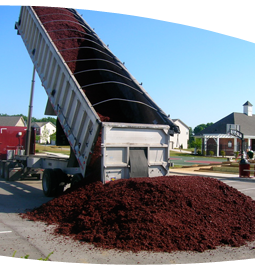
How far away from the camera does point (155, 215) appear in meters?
6.05

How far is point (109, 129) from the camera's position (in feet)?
26.2

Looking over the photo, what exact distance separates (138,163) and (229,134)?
3925cm

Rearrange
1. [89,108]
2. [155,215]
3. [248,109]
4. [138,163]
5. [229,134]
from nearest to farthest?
1. [155,215]
2. [89,108]
3. [138,163]
4. [229,134]
5. [248,109]

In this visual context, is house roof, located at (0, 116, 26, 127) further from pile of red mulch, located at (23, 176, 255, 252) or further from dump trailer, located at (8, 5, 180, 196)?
pile of red mulch, located at (23, 176, 255, 252)

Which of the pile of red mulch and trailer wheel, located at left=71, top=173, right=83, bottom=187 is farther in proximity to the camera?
trailer wheel, located at left=71, top=173, right=83, bottom=187

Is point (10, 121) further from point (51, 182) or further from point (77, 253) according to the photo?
point (77, 253)

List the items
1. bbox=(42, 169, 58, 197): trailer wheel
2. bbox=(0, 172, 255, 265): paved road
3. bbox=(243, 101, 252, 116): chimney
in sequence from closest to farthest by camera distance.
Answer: bbox=(0, 172, 255, 265): paved road, bbox=(42, 169, 58, 197): trailer wheel, bbox=(243, 101, 252, 116): chimney

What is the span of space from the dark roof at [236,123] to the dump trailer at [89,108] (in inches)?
1665

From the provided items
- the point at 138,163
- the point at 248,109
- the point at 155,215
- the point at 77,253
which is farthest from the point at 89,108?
the point at 248,109

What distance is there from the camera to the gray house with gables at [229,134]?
47.1 meters

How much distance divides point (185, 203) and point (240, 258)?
1656 millimetres

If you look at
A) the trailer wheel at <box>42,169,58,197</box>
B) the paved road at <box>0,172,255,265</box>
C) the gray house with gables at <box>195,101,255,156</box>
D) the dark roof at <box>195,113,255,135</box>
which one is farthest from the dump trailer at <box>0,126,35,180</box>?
the dark roof at <box>195,113,255,135</box>

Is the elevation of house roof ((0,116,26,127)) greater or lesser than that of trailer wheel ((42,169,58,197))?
greater

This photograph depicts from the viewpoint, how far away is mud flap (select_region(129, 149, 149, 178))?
8320 millimetres
